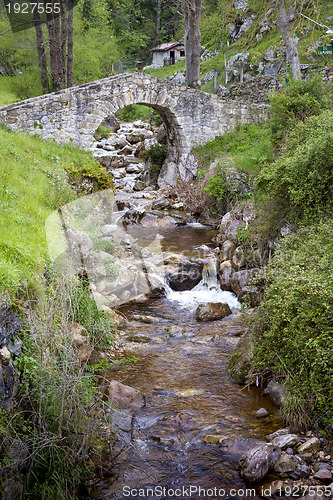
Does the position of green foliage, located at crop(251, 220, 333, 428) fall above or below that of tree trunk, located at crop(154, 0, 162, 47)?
below

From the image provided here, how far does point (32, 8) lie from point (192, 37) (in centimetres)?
775

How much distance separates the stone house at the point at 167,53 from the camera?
4432 centimetres

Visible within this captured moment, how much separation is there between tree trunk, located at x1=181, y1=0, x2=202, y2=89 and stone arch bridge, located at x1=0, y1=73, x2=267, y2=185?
1.84 m

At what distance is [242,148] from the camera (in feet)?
56.0

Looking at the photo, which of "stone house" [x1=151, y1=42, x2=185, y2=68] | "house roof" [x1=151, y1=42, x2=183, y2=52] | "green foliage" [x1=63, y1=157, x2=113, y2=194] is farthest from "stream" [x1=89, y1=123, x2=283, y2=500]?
"stone house" [x1=151, y1=42, x2=185, y2=68]

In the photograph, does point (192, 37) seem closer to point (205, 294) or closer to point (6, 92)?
point (6, 92)

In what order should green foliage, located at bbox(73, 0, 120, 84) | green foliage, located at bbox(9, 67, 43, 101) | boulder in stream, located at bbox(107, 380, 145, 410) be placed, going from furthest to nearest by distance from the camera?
1. green foliage, located at bbox(73, 0, 120, 84)
2. green foliage, located at bbox(9, 67, 43, 101)
3. boulder in stream, located at bbox(107, 380, 145, 410)

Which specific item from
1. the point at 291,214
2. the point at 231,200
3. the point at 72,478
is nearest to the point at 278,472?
the point at 72,478

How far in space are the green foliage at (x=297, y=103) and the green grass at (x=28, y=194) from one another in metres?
5.97

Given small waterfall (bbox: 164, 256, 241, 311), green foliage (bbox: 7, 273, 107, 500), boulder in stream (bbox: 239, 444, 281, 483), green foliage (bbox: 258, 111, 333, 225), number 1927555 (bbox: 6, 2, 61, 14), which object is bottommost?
small waterfall (bbox: 164, 256, 241, 311)

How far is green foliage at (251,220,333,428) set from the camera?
4953 mm

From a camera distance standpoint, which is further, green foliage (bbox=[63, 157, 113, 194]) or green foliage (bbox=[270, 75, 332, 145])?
green foliage (bbox=[63, 157, 113, 194])

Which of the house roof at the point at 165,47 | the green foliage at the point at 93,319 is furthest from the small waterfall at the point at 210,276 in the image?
the house roof at the point at 165,47

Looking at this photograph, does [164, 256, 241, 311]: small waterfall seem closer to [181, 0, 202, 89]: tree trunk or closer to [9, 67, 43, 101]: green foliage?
[181, 0, 202, 89]: tree trunk
